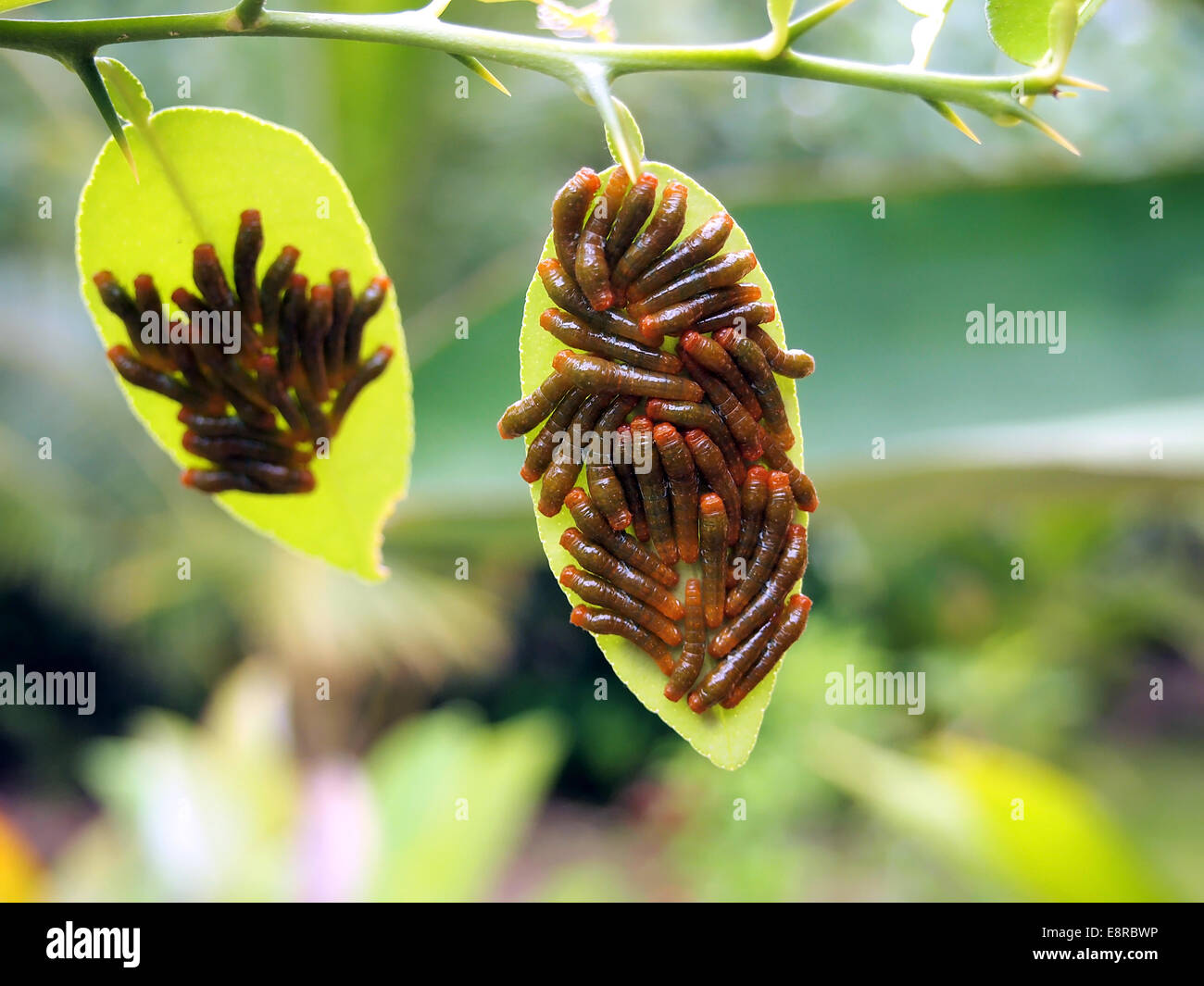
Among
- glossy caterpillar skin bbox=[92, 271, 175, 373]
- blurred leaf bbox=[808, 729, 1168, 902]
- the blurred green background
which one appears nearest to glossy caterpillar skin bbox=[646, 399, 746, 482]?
glossy caterpillar skin bbox=[92, 271, 175, 373]

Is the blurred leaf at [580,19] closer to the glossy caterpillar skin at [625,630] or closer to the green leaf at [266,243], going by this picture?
the green leaf at [266,243]

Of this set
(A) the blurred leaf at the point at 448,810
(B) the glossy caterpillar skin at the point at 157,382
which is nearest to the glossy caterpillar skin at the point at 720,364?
(B) the glossy caterpillar skin at the point at 157,382

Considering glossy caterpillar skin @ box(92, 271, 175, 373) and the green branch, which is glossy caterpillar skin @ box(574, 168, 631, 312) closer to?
the green branch

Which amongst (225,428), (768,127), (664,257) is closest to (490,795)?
(225,428)

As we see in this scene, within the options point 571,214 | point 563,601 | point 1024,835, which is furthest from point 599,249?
point 563,601

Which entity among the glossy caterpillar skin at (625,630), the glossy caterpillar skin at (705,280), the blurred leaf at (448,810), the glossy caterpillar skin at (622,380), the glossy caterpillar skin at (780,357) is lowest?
the blurred leaf at (448,810)
